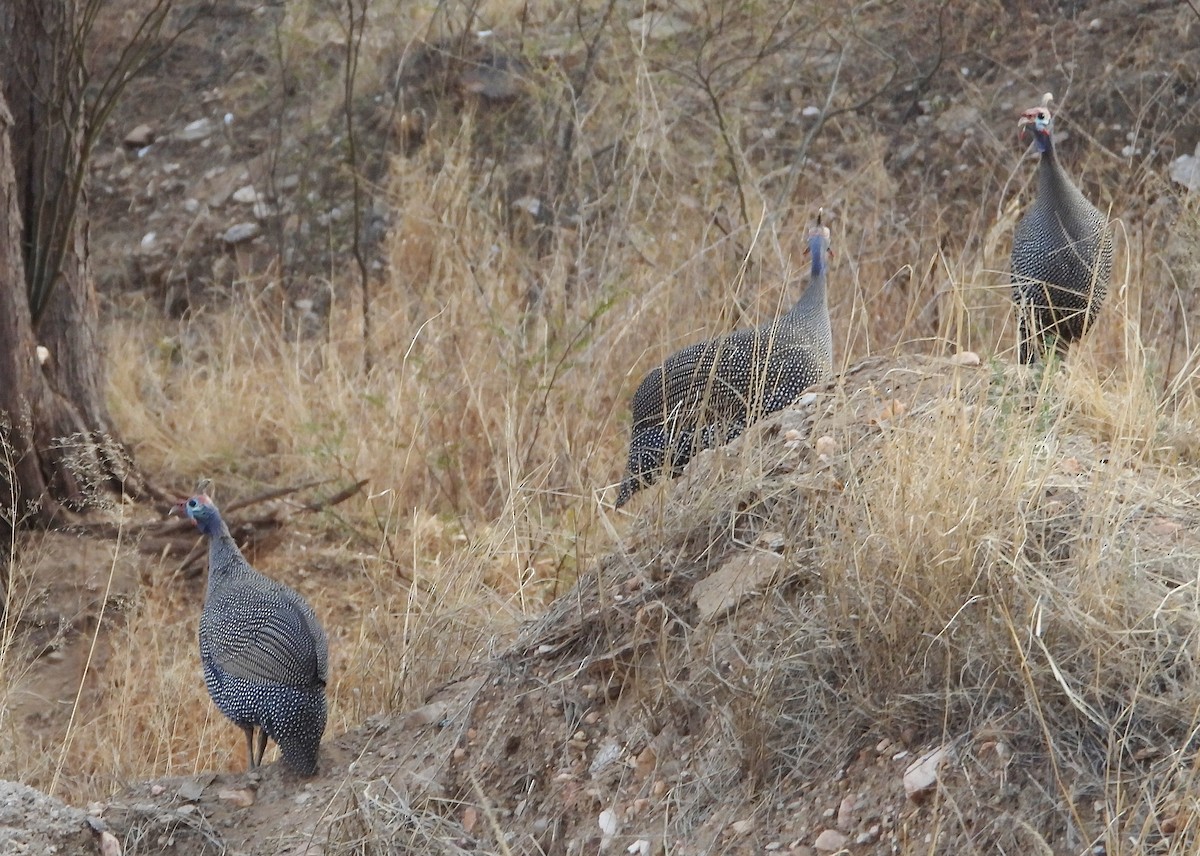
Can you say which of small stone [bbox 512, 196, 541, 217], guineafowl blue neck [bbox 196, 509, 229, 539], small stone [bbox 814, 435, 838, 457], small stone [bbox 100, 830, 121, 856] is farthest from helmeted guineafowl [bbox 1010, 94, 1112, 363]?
small stone [bbox 512, 196, 541, 217]

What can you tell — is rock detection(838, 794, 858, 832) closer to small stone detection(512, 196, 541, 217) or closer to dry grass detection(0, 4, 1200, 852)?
dry grass detection(0, 4, 1200, 852)

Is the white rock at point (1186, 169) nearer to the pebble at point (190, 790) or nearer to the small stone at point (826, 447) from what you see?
the small stone at point (826, 447)

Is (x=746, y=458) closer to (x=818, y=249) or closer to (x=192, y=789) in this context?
(x=818, y=249)

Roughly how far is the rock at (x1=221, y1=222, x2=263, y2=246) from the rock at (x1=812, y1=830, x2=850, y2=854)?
6.23m

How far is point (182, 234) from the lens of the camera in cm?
852

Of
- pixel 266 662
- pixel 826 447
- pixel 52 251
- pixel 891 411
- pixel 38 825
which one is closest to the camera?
pixel 38 825

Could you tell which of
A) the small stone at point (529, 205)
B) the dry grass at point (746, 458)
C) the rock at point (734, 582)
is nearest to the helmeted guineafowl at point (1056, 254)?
the dry grass at point (746, 458)

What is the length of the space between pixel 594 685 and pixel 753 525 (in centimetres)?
49

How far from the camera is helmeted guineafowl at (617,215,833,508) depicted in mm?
4215

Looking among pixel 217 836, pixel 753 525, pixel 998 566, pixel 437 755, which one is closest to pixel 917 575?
pixel 998 566

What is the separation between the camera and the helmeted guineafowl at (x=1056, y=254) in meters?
4.47

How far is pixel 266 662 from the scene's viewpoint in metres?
3.85

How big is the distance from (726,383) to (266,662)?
4.53 feet

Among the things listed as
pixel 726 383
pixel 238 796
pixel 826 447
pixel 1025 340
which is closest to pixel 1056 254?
pixel 1025 340
